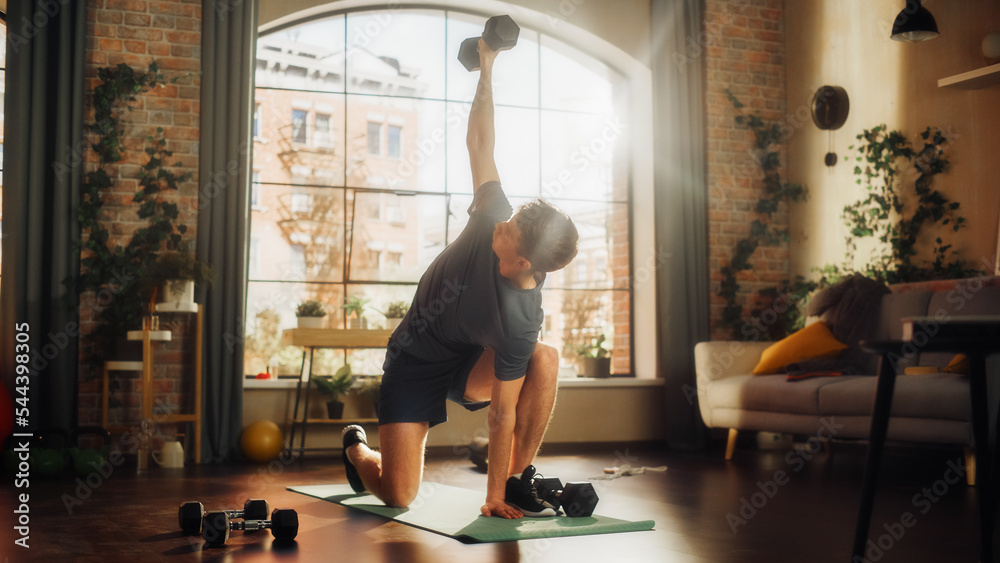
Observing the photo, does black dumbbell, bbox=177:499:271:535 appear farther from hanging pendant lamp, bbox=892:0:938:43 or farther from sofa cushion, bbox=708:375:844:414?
hanging pendant lamp, bbox=892:0:938:43

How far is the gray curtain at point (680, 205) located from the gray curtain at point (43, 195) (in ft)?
11.3

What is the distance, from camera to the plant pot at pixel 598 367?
5680 millimetres

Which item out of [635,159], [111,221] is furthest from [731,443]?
[111,221]

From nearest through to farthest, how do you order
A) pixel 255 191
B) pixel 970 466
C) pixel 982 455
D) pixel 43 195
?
pixel 982 455, pixel 970 466, pixel 43 195, pixel 255 191

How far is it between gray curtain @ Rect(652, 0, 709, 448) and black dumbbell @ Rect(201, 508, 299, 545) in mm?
3608

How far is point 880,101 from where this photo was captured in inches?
205

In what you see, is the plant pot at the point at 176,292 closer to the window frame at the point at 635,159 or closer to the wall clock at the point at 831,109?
the window frame at the point at 635,159

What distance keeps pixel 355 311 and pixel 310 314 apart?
28 cm

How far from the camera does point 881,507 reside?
2943 millimetres

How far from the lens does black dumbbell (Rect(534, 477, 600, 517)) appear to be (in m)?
2.62

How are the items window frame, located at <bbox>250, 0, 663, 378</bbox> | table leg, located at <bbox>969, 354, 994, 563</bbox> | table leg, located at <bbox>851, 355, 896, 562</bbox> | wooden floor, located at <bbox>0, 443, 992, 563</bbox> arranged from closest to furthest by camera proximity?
table leg, located at <bbox>851, 355, 896, 562</bbox> < table leg, located at <bbox>969, 354, 994, 563</bbox> < wooden floor, located at <bbox>0, 443, 992, 563</bbox> < window frame, located at <bbox>250, 0, 663, 378</bbox>

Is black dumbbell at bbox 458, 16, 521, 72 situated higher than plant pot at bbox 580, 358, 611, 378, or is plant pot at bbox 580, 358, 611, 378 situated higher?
black dumbbell at bbox 458, 16, 521, 72

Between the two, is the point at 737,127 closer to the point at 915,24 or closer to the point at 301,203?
the point at 915,24

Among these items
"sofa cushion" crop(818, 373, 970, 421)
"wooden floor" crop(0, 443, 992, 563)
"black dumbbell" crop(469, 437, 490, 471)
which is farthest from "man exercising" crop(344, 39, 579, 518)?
"sofa cushion" crop(818, 373, 970, 421)
